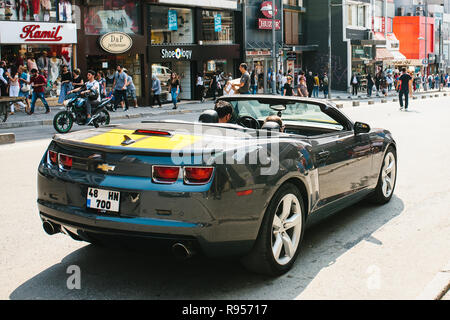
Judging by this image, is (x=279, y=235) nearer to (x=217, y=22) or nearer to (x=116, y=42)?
(x=116, y=42)

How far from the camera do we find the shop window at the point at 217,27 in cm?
3631

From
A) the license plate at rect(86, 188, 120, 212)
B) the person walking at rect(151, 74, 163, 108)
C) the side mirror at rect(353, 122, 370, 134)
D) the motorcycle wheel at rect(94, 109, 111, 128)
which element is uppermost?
the person walking at rect(151, 74, 163, 108)

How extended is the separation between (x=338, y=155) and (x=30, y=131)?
47.1 feet

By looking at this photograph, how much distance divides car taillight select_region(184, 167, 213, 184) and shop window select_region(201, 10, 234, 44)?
1299 inches

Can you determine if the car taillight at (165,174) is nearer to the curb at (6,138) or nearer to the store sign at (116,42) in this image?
the curb at (6,138)

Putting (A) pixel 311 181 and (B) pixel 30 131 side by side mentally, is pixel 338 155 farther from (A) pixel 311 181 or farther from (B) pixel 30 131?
(B) pixel 30 131

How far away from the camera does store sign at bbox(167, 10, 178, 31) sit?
111 ft

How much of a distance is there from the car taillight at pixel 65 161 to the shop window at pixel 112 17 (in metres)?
25.5

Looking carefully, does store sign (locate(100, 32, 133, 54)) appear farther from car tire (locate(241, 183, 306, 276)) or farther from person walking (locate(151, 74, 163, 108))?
car tire (locate(241, 183, 306, 276))

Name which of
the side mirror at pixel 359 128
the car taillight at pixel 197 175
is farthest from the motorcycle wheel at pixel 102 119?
the car taillight at pixel 197 175

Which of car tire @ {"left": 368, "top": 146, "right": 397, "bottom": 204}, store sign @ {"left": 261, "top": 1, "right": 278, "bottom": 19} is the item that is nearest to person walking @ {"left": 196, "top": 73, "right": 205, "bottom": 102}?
store sign @ {"left": 261, "top": 1, "right": 278, "bottom": 19}

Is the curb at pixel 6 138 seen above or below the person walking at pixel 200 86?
below

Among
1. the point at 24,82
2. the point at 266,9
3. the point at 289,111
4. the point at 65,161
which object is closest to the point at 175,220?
the point at 65,161
